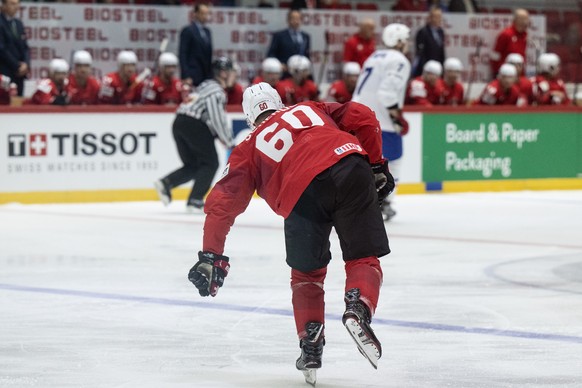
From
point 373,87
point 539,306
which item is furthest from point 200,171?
point 539,306

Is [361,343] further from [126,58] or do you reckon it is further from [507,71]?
[507,71]

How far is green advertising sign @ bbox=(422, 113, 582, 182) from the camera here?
16.0 meters

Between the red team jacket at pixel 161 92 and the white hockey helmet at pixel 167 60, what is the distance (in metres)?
0.18

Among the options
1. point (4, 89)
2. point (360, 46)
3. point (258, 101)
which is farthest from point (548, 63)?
point (258, 101)

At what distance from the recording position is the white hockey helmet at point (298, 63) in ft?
52.5

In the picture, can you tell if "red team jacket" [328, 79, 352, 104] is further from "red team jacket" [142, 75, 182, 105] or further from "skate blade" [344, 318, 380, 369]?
"skate blade" [344, 318, 380, 369]

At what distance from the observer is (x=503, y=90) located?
17141 millimetres

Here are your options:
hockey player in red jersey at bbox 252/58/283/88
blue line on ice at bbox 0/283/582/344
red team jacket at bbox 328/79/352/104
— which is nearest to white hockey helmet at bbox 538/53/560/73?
red team jacket at bbox 328/79/352/104

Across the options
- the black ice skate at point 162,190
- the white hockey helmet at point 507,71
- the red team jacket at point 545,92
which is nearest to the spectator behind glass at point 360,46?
the white hockey helmet at point 507,71

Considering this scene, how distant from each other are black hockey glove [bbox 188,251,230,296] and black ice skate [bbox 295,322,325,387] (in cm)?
44

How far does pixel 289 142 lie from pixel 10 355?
5.17 ft

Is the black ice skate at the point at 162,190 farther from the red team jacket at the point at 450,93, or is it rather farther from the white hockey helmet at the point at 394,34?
the red team jacket at the point at 450,93

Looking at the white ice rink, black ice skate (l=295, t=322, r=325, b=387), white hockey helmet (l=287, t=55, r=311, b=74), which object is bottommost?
the white ice rink

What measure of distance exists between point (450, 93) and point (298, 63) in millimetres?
2175
